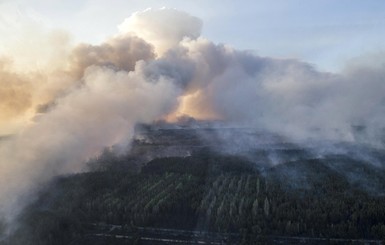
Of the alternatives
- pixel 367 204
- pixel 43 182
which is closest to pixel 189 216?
pixel 43 182

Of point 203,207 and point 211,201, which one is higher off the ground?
point 211,201

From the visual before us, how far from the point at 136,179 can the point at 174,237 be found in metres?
21.7

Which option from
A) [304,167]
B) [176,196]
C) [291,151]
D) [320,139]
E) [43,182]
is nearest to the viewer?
[43,182]

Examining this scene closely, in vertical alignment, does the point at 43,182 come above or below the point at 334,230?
above

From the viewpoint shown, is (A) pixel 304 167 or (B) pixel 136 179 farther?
(A) pixel 304 167

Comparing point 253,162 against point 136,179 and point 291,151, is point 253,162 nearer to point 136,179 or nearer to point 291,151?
point 291,151

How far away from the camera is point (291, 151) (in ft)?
329

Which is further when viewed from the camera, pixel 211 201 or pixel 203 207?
pixel 211 201

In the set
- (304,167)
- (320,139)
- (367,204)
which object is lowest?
(367,204)

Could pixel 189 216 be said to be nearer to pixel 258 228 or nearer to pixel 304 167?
pixel 258 228

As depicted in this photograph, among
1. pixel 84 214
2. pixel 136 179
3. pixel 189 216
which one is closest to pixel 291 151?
pixel 136 179

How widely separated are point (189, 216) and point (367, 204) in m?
22.9

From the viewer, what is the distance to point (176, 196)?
213 ft

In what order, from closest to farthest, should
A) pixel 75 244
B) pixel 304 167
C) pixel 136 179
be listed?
pixel 75 244
pixel 136 179
pixel 304 167
